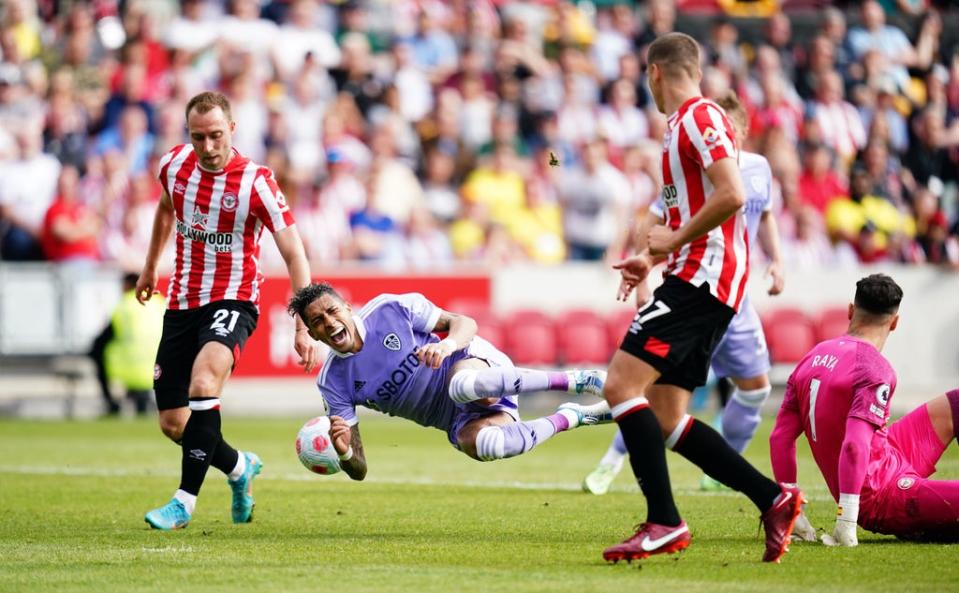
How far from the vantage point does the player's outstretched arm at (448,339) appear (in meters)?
7.88

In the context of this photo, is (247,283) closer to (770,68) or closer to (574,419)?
(574,419)

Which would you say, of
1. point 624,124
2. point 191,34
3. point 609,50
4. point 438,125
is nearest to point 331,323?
point 438,125

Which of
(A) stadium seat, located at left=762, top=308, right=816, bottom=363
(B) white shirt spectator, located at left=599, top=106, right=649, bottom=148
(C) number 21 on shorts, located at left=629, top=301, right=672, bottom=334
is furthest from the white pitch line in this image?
(B) white shirt spectator, located at left=599, top=106, right=649, bottom=148

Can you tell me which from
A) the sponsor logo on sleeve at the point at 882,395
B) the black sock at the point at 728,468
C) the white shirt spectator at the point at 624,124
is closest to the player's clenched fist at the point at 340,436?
the black sock at the point at 728,468

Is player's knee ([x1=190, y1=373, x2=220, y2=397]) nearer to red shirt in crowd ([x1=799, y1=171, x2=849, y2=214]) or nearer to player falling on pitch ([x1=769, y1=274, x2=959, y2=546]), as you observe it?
player falling on pitch ([x1=769, y1=274, x2=959, y2=546])

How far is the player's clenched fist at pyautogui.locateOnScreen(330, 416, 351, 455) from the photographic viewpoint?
812cm

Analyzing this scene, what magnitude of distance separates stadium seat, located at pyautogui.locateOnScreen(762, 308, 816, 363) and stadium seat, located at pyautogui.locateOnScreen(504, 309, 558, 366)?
9.03ft

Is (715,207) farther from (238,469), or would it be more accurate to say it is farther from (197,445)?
(238,469)

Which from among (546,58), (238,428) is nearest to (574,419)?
(238,428)

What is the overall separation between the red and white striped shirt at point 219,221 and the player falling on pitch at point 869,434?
10.3 ft

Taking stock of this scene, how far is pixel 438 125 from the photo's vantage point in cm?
2123

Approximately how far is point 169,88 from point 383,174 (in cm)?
308

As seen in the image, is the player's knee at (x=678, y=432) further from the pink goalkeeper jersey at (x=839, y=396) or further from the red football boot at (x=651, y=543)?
the pink goalkeeper jersey at (x=839, y=396)

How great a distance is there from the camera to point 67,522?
8.95 metres
